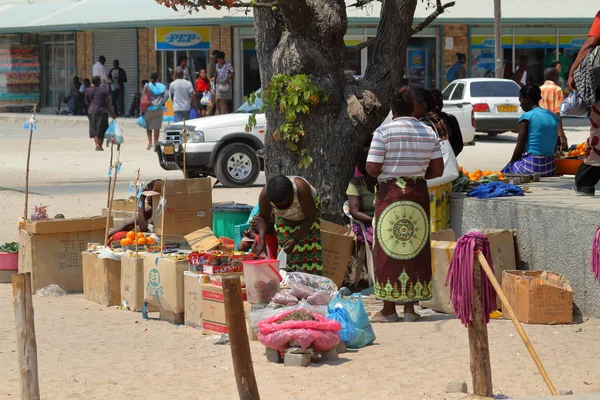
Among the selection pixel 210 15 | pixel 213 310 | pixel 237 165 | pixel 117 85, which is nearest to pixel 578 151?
pixel 213 310

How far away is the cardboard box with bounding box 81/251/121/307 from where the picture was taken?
31.9 feet

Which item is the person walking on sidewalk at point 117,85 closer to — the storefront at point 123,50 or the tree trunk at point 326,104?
the storefront at point 123,50

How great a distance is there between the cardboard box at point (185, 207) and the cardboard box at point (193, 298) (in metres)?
1.61

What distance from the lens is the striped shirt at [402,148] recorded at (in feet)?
26.9

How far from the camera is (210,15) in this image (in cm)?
3259

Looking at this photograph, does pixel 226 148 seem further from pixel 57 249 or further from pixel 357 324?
pixel 357 324

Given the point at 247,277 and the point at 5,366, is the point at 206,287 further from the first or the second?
the point at 5,366

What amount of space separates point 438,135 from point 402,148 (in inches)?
49.6

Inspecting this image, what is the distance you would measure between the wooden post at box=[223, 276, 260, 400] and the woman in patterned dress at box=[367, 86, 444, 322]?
2.84 meters

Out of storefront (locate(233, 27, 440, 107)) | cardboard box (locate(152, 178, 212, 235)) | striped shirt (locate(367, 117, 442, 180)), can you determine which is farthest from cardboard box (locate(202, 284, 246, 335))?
storefront (locate(233, 27, 440, 107))

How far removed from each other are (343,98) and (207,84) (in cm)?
1946

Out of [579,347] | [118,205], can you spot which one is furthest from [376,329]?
[118,205]

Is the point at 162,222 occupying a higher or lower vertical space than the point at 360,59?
lower

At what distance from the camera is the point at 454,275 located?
6344 mm
